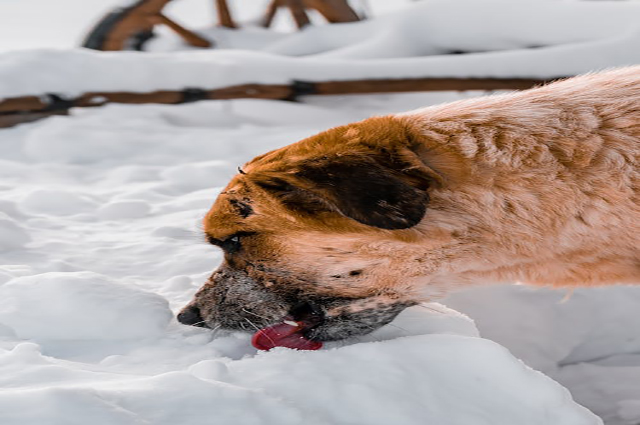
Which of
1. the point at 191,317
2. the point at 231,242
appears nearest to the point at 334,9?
the point at 231,242

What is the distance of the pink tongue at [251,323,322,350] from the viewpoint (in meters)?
2.54

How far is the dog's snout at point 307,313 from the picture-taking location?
2621mm

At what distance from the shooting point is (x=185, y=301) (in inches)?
116

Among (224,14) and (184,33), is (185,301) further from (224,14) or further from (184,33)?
(224,14)

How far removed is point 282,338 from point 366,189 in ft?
2.55

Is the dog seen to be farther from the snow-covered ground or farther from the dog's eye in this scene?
the snow-covered ground

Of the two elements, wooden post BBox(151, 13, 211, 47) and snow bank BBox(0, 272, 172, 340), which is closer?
snow bank BBox(0, 272, 172, 340)

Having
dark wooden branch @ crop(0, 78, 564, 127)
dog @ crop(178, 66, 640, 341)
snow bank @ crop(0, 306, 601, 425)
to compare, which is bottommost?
dark wooden branch @ crop(0, 78, 564, 127)

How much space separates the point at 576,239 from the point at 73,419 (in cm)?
173

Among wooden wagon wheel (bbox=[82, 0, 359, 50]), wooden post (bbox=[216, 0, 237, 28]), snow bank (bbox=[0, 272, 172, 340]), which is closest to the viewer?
snow bank (bbox=[0, 272, 172, 340])

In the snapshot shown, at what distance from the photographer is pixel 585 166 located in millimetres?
2277

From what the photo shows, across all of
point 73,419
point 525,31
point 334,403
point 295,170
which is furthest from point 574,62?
point 73,419

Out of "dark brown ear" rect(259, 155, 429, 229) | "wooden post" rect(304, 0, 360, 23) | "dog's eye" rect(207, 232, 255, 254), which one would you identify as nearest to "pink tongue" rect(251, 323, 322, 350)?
"dog's eye" rect(207, 232, 255, 254)

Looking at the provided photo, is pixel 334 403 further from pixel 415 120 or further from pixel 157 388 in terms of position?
pixel 415 120
